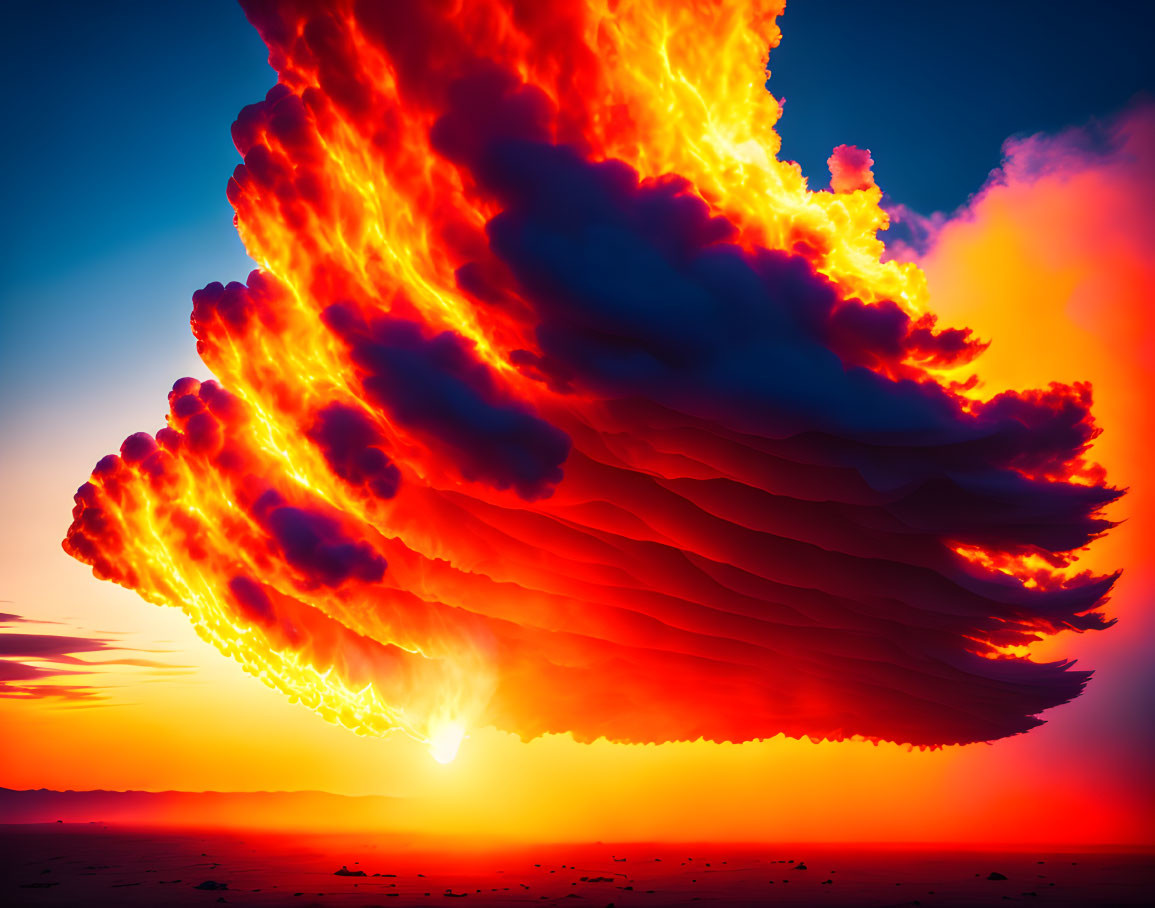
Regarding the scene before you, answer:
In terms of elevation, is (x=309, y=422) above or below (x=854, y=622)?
above

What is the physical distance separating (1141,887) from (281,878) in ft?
57.8

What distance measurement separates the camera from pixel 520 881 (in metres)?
16.9

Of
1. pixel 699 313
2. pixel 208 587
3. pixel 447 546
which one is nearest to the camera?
pixel 699 313

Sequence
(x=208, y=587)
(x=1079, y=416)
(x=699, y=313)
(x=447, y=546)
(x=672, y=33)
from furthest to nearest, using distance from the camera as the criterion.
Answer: (x=208, y=587)
(x=447, y=546)
(x=1079, y=416)
(x=672, y=33)
(x=699, y=313)

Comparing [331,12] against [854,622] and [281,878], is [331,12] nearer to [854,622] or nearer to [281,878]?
[854,622]

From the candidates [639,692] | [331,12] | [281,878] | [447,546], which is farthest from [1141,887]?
[331,12]

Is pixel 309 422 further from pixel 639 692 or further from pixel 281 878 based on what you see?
pixel 281 878

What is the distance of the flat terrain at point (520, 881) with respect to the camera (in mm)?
13828

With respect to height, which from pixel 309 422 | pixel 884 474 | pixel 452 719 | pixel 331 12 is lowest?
pixel 452 719

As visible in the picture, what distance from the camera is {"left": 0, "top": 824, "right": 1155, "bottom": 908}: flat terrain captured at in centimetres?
1383

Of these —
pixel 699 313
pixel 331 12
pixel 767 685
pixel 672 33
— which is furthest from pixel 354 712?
pixel 672 33

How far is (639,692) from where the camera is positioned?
1708 centimetres

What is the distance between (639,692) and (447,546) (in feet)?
21.1

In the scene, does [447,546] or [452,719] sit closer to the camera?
[447,546]
